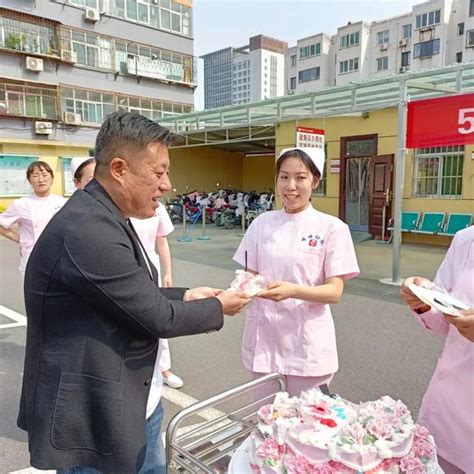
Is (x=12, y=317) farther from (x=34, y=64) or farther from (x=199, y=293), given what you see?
(x=34, y=64)

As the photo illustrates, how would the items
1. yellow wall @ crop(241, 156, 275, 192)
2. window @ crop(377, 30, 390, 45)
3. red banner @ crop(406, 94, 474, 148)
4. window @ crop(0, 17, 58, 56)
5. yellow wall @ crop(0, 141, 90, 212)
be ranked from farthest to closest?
window @ crop(377, 30, 390, 45) → yellow wall @ crop(241, 156, 275, 192) → window @ crop(0, 17, 58, 56) → yellow wall @ crop(0, 141, 90, 212) → red banner @ crop(406, 94, 474, 148)

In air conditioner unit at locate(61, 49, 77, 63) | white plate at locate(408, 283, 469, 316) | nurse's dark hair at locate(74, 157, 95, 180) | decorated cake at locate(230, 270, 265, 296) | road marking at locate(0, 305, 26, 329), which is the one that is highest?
air conditioner unit at locate(61, 49, 77, 63)

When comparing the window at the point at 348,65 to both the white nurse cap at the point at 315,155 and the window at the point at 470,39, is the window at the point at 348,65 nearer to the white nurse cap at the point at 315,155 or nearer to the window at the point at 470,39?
the window at the point at 470,39

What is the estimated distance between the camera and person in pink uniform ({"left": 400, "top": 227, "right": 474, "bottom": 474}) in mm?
1331

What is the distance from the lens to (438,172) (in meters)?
10.4

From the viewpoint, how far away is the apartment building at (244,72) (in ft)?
206

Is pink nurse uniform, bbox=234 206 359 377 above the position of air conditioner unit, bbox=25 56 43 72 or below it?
below

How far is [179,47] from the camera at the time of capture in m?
24.6

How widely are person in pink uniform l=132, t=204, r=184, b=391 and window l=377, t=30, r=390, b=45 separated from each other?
47.2m

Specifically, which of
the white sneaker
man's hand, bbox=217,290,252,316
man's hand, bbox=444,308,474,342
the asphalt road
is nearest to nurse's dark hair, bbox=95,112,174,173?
man's hand, bbox=217,290,252,316

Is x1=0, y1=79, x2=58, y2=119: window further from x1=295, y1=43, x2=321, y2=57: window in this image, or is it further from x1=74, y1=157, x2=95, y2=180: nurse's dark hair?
x1=295, y1=43, x2=321, y2=57: window

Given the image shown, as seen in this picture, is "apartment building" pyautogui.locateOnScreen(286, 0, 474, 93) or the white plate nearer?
the white plate

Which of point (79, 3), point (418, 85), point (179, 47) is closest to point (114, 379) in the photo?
point (418, 85)

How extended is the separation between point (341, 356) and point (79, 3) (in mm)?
22211
